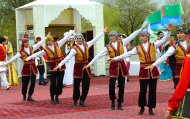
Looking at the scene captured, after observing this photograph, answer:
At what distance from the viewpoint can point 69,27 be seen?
20.4 meters

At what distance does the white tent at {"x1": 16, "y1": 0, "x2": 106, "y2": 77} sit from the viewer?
1856cm

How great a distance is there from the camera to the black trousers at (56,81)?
11.2 metres

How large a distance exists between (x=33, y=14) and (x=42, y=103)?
26.0ft

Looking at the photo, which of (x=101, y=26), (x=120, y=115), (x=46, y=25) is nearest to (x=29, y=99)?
(x=120, y=115)

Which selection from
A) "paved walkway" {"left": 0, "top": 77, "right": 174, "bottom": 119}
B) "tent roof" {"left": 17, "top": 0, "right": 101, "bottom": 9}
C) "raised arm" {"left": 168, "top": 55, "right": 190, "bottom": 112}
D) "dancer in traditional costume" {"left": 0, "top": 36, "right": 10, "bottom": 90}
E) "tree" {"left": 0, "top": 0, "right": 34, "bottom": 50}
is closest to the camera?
"raised arm" {"left": 168, "top": 55, "right": 190, "bottom": 112}

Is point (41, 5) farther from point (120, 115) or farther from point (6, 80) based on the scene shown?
point (120, 115)

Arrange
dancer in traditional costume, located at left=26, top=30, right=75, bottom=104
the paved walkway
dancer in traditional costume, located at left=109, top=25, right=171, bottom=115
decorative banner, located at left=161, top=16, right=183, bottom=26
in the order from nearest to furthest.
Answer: dancer in traditional costume, located at left=109, top=25, right=171, bottom=115 → the paved walkway → decorative banner, located at left=161, top=16, right=183, bottom=26 → dancer in traditional costume, located at left=26, top=30, right=75, bottom=104

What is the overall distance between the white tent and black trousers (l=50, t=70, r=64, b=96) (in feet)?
23.8

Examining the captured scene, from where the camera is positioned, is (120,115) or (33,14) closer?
(120,115)

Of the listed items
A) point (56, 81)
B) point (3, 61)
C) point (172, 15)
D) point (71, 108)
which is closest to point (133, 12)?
point (3, 61)

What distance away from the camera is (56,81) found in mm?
11398

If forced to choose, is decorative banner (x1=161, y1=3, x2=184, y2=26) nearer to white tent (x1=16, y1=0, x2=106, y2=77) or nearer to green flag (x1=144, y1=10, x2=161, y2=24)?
green flag (x1=144, y1=10, x2=161, y2=24)

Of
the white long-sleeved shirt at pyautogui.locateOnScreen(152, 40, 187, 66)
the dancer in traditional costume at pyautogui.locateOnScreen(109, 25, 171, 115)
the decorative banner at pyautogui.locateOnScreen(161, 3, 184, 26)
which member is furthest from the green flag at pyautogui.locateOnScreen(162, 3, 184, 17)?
the dancer in traditional costume at pyautogui.locateOnScreen(109, 25, 171, 115)

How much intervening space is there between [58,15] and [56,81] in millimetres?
7968
